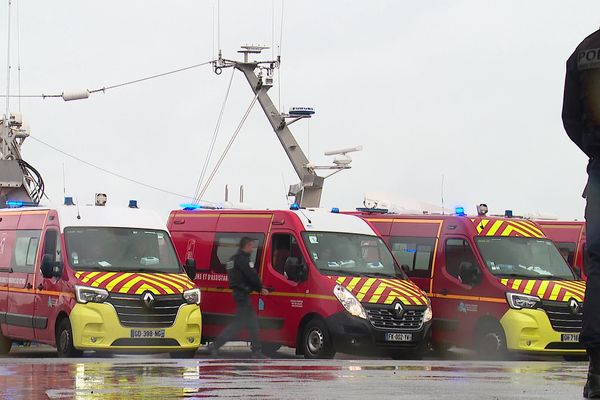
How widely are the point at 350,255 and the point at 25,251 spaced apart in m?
4.71

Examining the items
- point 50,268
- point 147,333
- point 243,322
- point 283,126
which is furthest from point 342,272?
point 283,126

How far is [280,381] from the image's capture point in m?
8.56

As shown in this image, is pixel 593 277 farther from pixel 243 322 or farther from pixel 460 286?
pixel 460 286

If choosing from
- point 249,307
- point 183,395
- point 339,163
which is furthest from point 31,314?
point 339,163

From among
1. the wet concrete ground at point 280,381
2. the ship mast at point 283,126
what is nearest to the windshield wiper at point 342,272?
the wet concrete ground at point 280,381

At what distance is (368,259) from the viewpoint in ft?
62.2

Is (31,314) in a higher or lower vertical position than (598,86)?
lower

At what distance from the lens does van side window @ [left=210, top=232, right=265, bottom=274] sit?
64.1ft

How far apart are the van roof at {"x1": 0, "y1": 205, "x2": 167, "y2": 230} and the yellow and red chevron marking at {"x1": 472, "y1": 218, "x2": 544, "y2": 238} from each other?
471 centimetres

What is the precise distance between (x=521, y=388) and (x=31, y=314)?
1190 cm

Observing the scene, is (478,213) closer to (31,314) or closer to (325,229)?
(325,229)

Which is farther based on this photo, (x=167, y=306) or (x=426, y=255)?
(x=426, y=255)

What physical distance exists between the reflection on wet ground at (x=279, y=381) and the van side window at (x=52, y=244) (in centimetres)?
689

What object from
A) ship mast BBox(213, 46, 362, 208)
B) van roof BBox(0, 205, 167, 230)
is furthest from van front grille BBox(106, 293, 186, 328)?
ship mast BBox(213, 46, 362, 208)
